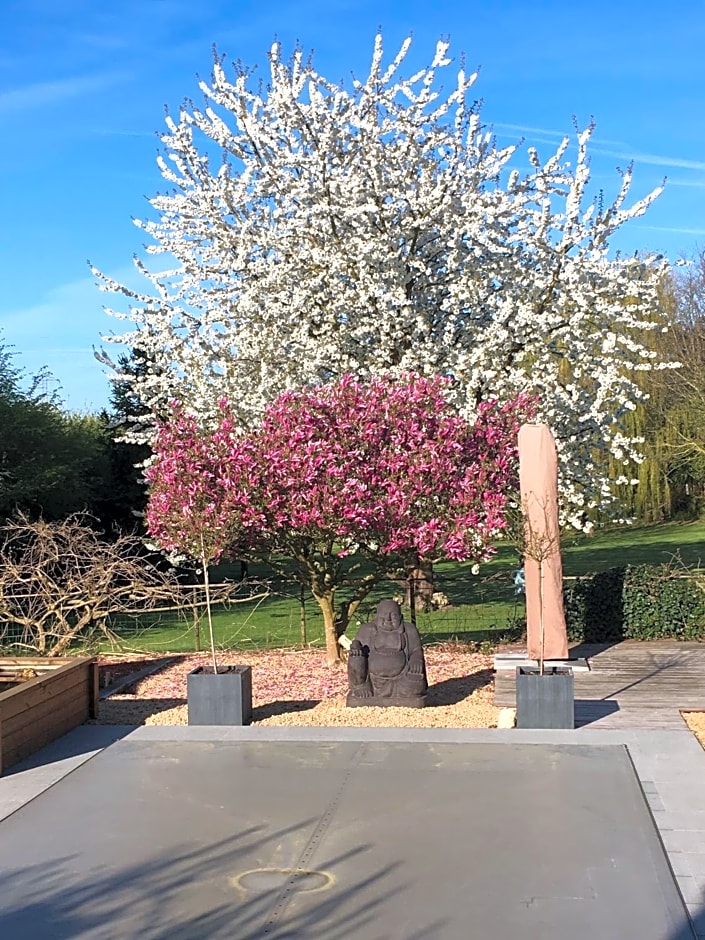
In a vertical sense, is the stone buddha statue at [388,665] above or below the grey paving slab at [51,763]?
above

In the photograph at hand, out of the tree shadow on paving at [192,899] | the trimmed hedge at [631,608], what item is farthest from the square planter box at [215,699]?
the trimmed hedge at [631,608]

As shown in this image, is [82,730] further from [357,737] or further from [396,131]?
[396,131]

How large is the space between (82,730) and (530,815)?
437cm

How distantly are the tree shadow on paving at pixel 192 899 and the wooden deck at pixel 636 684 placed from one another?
13.5 feet

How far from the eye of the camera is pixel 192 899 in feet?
16.2

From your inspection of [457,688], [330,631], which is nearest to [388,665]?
[457,688]

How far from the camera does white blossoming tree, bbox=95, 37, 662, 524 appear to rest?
15.4m

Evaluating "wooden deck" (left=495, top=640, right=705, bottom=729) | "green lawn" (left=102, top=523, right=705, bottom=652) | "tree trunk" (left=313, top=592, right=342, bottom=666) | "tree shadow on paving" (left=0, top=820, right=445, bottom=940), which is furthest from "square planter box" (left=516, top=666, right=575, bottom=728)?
"green lawn" (left=102, top=523, right=705, bottom=652)

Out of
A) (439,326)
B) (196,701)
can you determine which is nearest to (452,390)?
(439,326)

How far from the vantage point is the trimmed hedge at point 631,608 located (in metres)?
12.9

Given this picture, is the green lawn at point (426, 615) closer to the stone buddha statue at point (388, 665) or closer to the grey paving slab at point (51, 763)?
the stone buddha statue at point (388, 665)

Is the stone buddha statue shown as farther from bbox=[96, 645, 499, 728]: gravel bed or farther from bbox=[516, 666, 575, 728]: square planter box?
bbox=[516, 666, 575, 728]: square planter box

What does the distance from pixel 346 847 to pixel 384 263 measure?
11.1 m

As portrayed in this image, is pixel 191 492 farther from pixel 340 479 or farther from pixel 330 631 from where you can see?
pixel 330 631
